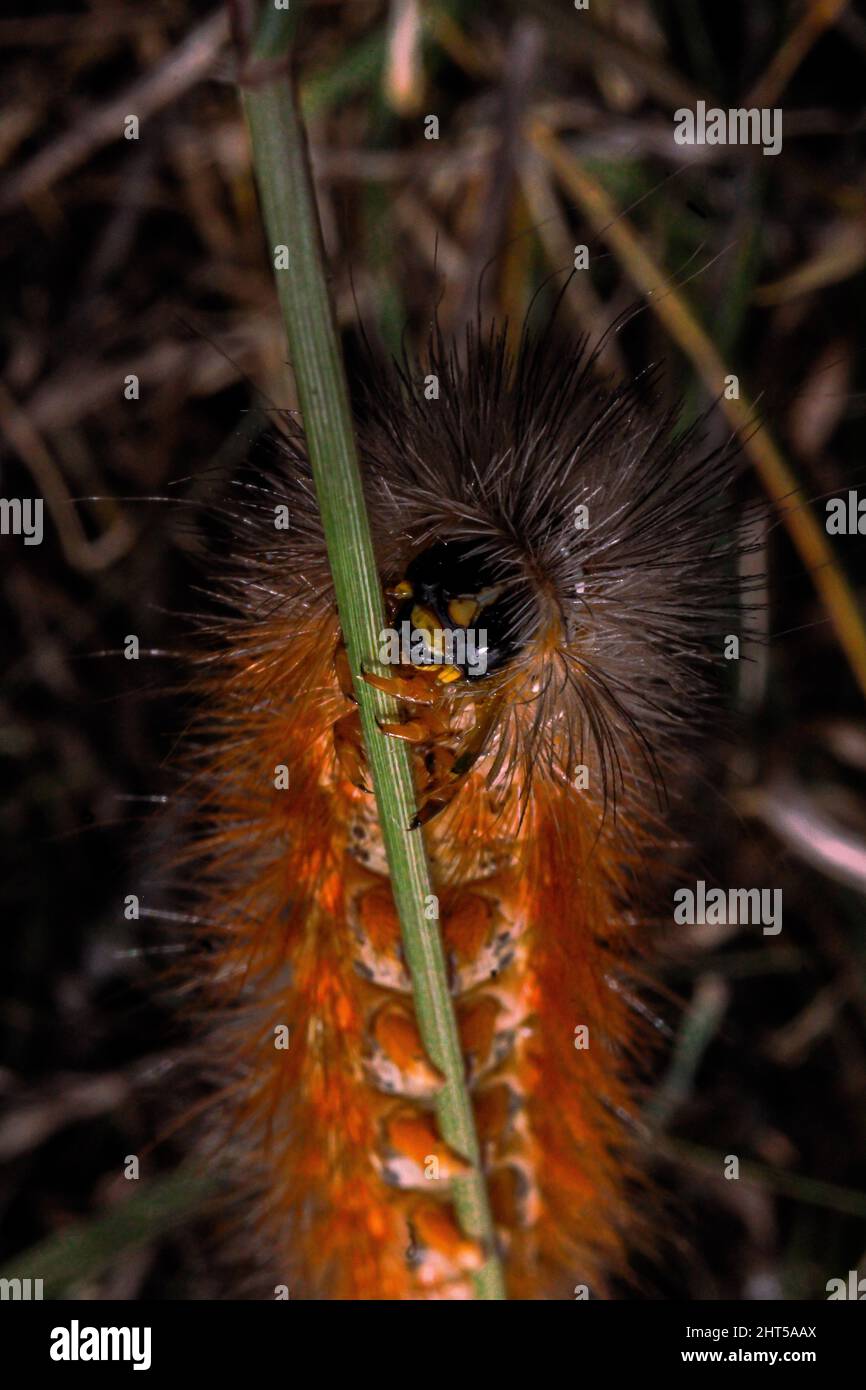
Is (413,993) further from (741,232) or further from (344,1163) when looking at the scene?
(741,232)

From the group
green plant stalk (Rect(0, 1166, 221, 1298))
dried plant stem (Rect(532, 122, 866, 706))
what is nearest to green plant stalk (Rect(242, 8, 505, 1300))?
green plant stalk (Rect(0, 1166, 221, 1298))

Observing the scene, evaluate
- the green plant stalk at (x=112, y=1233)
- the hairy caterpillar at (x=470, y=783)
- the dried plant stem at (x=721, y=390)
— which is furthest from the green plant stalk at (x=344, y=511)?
the dried plant stem at (x=721, y=390)

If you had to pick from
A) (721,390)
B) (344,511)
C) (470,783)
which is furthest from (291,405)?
(344,511)

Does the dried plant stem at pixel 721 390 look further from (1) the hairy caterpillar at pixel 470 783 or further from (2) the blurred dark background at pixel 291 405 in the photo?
(1) the hairy caterpillar at pixel 470 783

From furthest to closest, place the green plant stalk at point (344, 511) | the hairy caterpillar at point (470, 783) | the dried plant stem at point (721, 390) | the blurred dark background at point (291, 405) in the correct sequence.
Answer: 1. the blurred dark background at point (291, 405)
2. the dried plant stem at point (721, 390)
3. the hairy caterpillar at point (470, 783)
4. the green plant stalk at point (344, 511)

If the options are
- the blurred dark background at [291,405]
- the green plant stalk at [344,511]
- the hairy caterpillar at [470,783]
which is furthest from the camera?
the blurred dark background at [291,405]

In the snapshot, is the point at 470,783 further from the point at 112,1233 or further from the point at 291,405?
the point at 112,1233

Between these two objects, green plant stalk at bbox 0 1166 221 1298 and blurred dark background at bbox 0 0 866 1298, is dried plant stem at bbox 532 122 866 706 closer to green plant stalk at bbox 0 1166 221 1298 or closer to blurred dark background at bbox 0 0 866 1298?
blurred dark background at bbox 0 0 866 1298

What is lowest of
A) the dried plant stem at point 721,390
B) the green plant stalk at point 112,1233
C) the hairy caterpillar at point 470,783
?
the green plant stalk at point 112,1233
